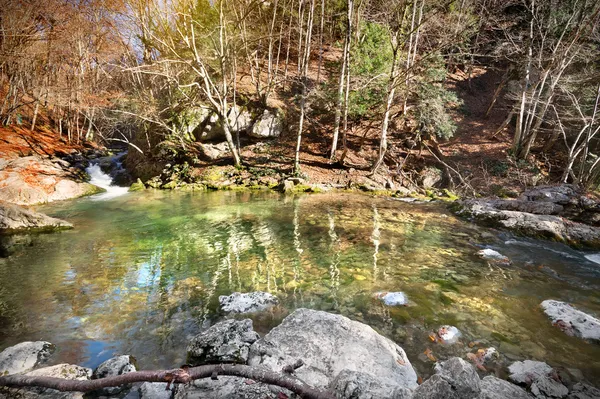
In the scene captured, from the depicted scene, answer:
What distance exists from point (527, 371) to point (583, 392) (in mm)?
467

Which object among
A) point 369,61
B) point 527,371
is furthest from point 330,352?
point 369,61

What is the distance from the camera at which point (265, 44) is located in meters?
25.4

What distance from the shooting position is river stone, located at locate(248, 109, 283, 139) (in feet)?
64.7

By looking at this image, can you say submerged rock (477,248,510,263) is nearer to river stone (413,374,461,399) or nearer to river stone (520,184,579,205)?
river stone (520,184,579,205)

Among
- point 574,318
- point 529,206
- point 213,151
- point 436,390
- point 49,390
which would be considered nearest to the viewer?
point 436,390

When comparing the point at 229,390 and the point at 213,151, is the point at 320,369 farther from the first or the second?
the point at 213,151

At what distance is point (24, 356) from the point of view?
3396 mm

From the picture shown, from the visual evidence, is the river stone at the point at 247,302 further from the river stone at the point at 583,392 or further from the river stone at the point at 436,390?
the river stone at the point at 583,392

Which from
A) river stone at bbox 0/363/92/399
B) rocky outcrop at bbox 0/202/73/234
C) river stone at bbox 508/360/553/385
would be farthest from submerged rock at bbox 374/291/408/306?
rocky outcrop at bbox 0/202/73/234

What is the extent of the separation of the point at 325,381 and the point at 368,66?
1681cm

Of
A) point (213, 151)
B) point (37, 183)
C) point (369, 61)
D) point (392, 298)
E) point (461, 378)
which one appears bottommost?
point (392, 298)

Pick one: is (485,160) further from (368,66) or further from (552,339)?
(552,339)

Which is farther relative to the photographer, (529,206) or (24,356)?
(529,206)

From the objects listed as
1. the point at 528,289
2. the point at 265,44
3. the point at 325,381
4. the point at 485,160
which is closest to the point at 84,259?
the point at 325,381
